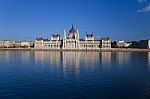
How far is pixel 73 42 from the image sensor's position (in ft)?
513

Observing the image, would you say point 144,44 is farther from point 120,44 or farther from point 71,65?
point 71,65

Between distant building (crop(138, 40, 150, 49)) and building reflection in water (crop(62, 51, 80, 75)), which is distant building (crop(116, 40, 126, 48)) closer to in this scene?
distant building (crop(138, 40, 150, 49))

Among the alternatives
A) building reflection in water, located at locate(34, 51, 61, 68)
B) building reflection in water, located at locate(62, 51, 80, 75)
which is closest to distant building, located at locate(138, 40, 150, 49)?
building reflection in water, located at locate(34, 51, 61, 68)

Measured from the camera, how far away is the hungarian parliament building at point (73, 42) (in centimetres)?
15588

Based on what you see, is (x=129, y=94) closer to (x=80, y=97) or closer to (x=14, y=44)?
(x=80, y=97)

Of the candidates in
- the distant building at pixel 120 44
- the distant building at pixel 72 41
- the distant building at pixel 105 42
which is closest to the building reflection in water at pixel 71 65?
the distant building at pixel 72 41

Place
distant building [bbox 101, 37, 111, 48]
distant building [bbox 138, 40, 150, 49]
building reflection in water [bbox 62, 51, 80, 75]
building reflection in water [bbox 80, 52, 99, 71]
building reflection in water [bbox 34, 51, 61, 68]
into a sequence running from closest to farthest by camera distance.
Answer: building reflection in water [bbox 62, 51, 80, 75], building reflection in water [bbox 80, 52, 99, 71], building reflection in water [bbox 34, 51, 61, 68], distant building [bbox 101, 37, 111, 48], distant building [bbox 138, 40, 150, 49]

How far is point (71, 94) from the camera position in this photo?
17766 mm

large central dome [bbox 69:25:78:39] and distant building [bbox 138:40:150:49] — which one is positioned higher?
large central dome [bbox 69:25:78:39]

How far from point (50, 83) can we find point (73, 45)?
135m

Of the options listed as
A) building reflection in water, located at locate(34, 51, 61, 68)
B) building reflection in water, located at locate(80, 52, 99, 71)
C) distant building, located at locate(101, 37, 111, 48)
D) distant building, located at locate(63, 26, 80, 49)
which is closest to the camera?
building reflection in water, located at locate(80, 52, 99, 71)

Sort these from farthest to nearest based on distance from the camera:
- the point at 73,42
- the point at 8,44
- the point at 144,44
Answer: the point at 8,44 → the point at 144,44 → the point at 73,42

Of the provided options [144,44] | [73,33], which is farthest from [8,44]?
[144,44]

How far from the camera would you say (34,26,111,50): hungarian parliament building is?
511 feet
